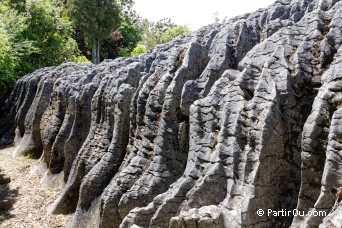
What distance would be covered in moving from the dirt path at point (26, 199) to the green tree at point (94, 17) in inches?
955

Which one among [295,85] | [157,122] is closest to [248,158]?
[295,85]

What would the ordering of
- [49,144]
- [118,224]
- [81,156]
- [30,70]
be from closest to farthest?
[118,224]
[81,156]
[49,144]
[30,70]

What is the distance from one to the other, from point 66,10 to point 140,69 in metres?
32.7

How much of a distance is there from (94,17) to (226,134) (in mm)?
38636

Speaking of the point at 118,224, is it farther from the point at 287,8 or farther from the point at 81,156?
the point at 287,8

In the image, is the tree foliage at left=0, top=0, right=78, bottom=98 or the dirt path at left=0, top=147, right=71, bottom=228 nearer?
the dirt path at left=0, top=147, right=71, bottom=228

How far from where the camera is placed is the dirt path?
14.6 meters

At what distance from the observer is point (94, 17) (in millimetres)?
43844

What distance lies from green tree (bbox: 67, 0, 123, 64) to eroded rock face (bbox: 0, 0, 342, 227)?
3019cm

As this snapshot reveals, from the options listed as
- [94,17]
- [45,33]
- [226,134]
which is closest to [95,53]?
[94,17]

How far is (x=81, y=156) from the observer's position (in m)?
15.3

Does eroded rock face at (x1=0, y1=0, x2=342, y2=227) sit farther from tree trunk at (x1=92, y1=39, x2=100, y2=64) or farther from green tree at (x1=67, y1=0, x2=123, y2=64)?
tree trunk at (x1=92, y1=39, x2=100, y2=64)

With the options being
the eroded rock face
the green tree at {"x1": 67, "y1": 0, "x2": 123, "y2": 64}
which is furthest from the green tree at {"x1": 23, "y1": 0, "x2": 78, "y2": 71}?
the eroded rock face

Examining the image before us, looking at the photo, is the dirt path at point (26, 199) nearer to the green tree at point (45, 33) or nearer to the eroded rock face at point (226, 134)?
the eroded rock face at point (226, 134)
